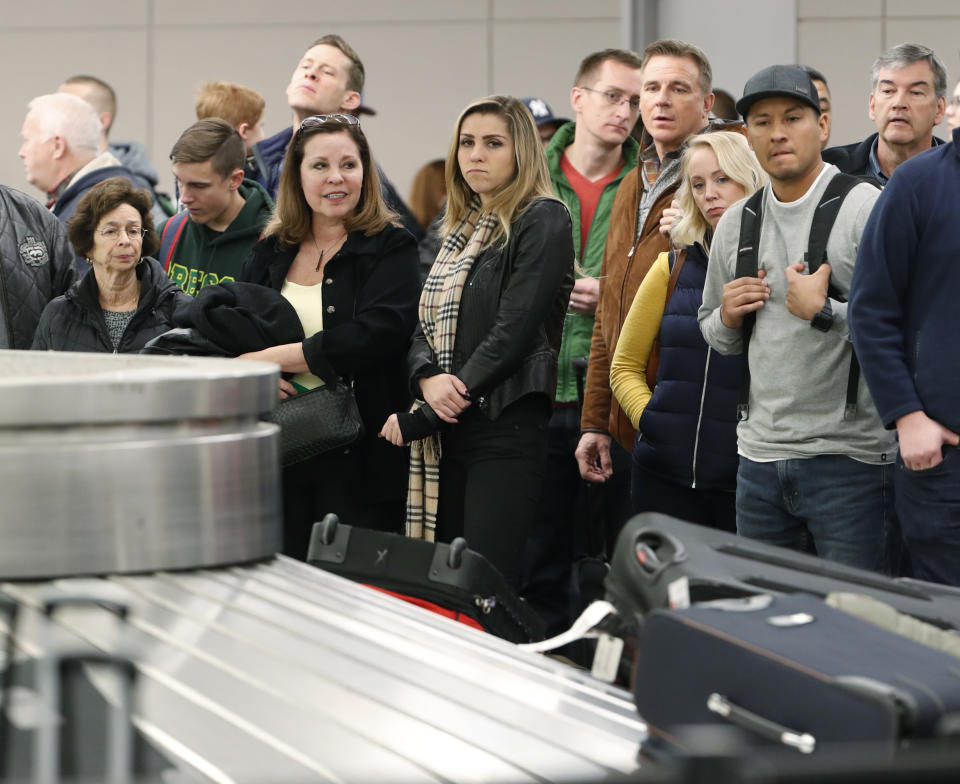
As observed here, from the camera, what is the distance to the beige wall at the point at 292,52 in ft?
27.2

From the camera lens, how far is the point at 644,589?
1.65 meters

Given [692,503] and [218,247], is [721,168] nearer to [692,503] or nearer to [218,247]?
[692,503]

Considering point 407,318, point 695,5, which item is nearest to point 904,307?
point 407,318

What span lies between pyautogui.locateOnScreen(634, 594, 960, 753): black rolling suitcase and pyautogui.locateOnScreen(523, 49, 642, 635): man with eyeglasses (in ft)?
8.58

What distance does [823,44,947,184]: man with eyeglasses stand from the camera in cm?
410

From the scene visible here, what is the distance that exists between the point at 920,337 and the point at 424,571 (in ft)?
3.87

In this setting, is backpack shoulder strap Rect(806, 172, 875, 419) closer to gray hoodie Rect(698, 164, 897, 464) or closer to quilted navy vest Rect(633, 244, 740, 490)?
gray hoodie Rect(698, 164, 897, 464)

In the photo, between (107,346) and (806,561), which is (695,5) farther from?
(806,561)

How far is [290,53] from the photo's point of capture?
8359 millimetres

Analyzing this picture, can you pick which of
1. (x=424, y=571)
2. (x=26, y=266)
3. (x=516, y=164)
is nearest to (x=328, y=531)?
(x=424, y=571)

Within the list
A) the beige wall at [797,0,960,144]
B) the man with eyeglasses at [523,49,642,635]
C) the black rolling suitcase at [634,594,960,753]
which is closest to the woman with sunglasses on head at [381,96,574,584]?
the man with eyeglasses at [523,49,642,635]

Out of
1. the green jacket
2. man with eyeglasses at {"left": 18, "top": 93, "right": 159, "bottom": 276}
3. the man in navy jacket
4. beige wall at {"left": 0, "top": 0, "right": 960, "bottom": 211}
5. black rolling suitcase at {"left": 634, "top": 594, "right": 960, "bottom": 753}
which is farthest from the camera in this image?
beige wall at {"left": 0, "top": 0, "right": 960, "bottom": 211}

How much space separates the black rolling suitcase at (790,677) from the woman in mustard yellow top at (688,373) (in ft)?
6.17

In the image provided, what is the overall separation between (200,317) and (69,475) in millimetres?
2152
